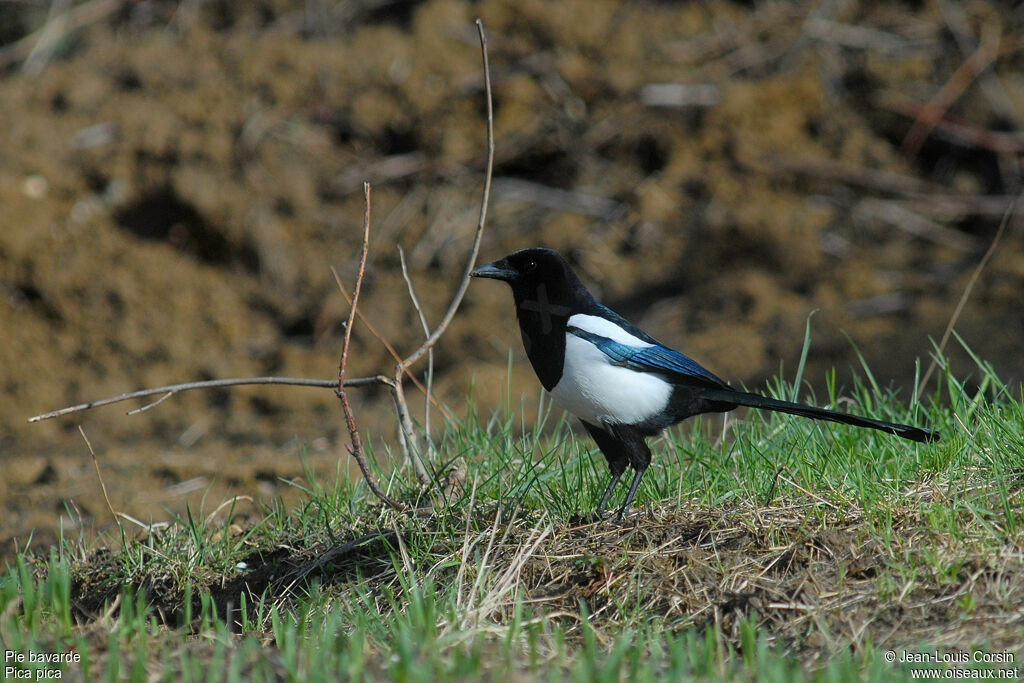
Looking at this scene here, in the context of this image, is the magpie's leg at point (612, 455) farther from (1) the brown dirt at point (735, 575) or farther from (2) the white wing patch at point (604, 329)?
(2) the white wing patch at point (604, 329)

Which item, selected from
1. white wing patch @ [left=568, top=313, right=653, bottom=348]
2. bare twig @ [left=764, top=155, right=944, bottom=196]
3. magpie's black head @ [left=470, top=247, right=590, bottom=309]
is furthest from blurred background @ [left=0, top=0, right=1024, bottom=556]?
white wing patch @ [left=568, top=313, right=653, bottom=348]

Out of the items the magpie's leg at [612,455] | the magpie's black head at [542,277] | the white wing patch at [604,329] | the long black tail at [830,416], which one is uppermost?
the magpie's black head at [542,277]

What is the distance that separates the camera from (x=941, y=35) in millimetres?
7480

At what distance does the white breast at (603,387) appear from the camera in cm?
339

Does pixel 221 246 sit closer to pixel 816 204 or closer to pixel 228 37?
pixel 228 37

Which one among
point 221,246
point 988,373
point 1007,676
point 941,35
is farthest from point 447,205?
point 1007,676

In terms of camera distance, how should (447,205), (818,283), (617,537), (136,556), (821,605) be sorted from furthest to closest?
(447,205)
(818,283)
(136,556)
(617,537)
(821,605)

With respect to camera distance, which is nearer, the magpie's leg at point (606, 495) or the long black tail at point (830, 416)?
the long black tail at point (830, 416)

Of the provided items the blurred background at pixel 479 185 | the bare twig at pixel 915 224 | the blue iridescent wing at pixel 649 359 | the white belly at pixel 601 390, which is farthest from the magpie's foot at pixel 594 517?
the bare twig at pixel 915 224

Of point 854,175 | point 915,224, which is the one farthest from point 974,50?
point 915,224

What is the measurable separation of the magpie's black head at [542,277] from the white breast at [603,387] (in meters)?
0.16

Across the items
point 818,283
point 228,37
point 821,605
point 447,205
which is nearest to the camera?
point 821,605

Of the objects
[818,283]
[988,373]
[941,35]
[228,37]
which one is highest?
[228,37]

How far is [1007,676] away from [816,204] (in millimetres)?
5147
